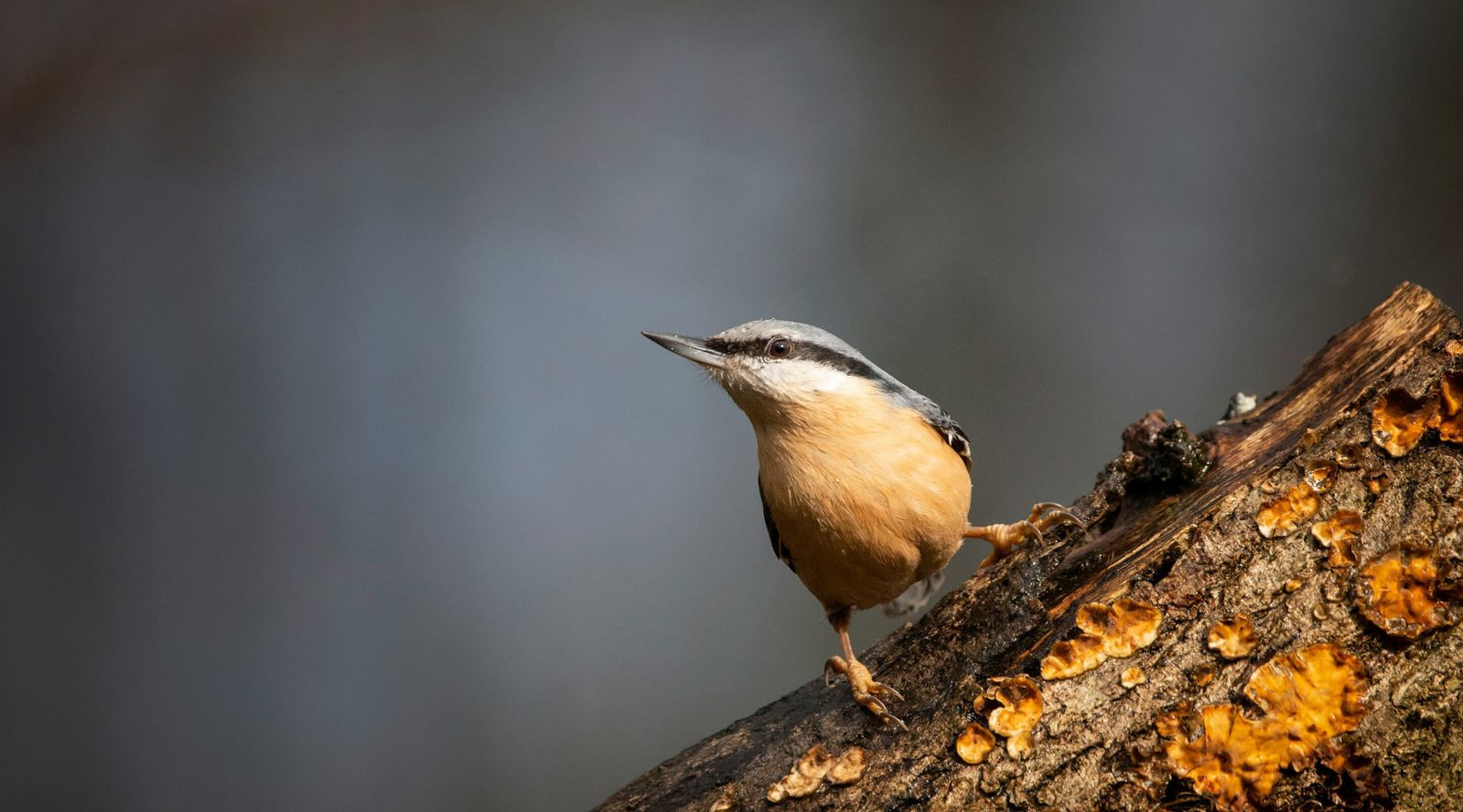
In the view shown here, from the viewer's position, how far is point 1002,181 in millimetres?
3178

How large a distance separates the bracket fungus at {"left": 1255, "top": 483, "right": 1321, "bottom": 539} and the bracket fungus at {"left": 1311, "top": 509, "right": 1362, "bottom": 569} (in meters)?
0.02

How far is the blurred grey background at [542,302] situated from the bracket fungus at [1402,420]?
1710mm

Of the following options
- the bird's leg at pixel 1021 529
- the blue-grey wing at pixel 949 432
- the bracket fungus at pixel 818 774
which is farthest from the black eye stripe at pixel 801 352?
the bracket fungus at pixel 818 774

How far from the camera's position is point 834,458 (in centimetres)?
184

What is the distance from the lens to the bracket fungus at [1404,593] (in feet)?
4.20

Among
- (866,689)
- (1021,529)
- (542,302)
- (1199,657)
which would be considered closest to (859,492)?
(866,689)

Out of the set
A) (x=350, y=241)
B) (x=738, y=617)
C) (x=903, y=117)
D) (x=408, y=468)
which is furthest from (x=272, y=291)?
(x=903, y=117)

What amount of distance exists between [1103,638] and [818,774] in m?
0.53

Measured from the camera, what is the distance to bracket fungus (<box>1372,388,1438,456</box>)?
1382mm

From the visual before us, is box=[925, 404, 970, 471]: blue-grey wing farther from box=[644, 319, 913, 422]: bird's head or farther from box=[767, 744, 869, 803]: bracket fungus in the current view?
box=[767, 744, 869, 803]: bracket fungus

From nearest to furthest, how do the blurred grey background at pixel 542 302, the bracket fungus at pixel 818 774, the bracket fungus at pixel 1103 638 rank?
the bracket fungus at pixel 1103 638
the bracket fungus at pixel 818 774
the blurred grey background at pixel 542 302

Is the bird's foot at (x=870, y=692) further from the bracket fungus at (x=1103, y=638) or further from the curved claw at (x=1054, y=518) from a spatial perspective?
the curved claw at (x=1054, y=518)

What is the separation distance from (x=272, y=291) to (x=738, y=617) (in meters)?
1.89

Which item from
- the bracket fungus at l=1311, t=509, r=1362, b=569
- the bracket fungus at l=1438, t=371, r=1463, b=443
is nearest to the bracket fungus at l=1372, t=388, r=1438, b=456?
the bracket fungus at l=1438, t=371, r=1463, b=443
